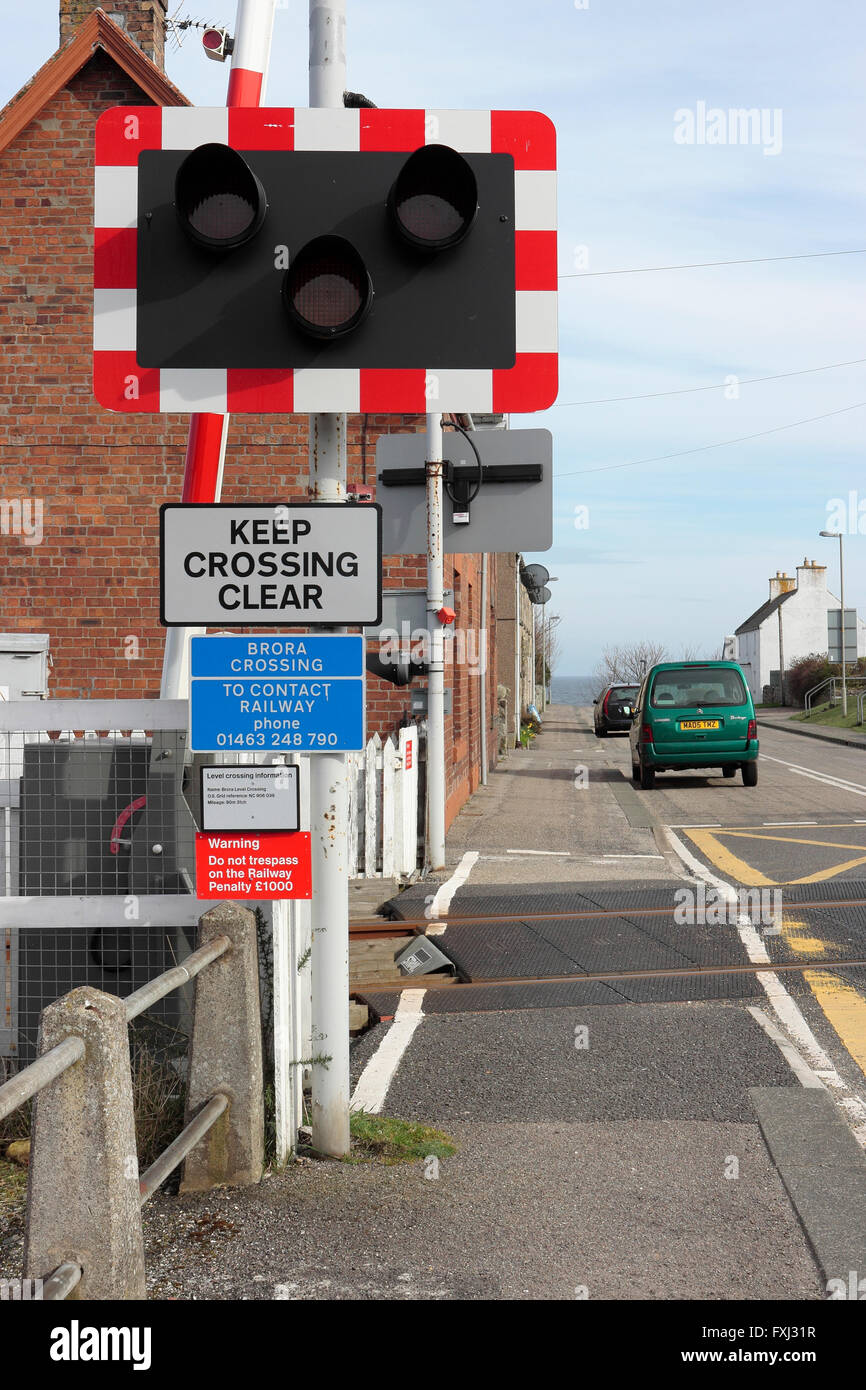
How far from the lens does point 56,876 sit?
Answer: 4.96 m

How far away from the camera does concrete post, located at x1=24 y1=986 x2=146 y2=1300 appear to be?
2.99 metres

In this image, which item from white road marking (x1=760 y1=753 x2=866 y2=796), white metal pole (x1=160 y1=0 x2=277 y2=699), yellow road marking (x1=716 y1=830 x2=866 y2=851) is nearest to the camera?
white metal pole (x1=160 y1=0 x2=277 y2=699)

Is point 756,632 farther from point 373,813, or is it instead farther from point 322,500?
point 322,500

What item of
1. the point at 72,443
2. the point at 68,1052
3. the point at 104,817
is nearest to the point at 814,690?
the point at 72,443

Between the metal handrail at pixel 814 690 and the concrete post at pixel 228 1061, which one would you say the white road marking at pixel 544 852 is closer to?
the concrete post at pixel 228 1061

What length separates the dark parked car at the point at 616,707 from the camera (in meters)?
38.0

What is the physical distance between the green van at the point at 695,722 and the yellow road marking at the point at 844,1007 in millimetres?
12790

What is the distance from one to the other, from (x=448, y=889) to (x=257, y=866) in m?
5.93

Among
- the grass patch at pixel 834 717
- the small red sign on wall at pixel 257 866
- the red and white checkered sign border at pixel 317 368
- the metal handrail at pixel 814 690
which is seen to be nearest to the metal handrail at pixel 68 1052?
the small red sign on wall at pixel 257 866

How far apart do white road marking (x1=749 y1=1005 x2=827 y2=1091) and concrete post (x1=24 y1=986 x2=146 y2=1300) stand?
316cm

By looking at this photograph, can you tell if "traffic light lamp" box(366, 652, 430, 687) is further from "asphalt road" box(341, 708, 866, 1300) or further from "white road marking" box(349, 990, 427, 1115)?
"white road marking" box(349, 990, 427, 1115)

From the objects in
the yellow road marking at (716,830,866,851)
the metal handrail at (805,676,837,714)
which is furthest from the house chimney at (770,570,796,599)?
the yellow road marking at (716,830,866,851)
